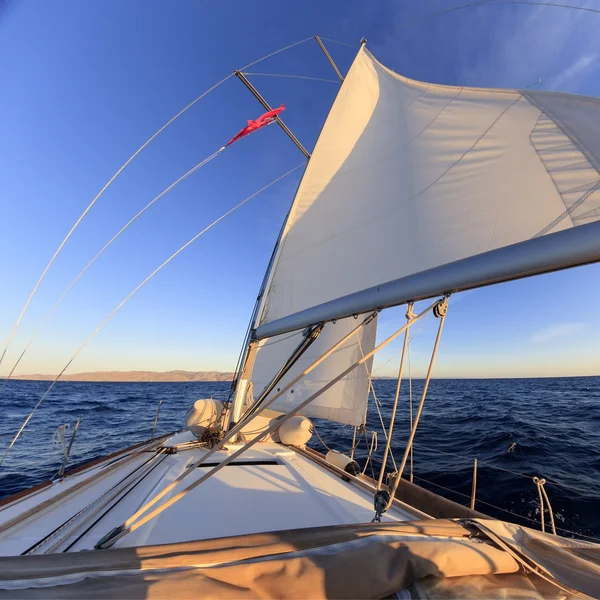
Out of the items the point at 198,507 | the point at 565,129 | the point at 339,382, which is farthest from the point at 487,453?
the point at 198,507

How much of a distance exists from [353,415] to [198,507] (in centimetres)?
329

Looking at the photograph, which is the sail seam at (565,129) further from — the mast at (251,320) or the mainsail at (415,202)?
the mast at (251,320)

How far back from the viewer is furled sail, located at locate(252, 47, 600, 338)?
3271mm

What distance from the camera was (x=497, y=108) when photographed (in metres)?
4.36

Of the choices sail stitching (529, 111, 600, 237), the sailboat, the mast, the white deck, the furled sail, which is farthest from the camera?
the mast

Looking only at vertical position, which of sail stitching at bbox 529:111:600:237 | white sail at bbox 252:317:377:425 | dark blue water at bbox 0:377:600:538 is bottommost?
dark blue water at bbox 0:377:600:538

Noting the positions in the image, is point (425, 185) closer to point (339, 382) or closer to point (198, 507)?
point (339, 382)

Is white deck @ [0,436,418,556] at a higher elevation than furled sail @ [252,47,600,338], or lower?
lower

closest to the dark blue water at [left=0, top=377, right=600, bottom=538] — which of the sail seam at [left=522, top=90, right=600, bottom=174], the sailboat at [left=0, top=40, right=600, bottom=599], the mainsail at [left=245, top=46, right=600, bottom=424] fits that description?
the sailboat at [left=0, top=40, right=600, bottom=599]

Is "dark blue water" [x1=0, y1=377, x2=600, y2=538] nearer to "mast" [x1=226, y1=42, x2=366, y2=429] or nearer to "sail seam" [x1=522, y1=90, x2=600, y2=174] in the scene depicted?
"mast" [x1=226, y1=42, x2=366, y2=429]

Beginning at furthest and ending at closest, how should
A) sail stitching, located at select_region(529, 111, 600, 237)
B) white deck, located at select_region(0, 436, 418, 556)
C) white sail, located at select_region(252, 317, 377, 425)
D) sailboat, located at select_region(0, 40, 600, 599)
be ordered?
white sail, located at select_region(252, 317, 377, 425) → sail stitching, located at select_region(529, 111, 600, 237) → white deck, located at select_region(0, 436, 418, 556) → sailboat, located at select_region(0, 40, 600, 599)

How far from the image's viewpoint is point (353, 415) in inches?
206

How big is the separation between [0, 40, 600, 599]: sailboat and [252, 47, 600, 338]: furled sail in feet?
0.08

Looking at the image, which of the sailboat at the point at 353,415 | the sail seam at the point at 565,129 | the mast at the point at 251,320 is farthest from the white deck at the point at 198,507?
the sail seam at the point at 565,129
